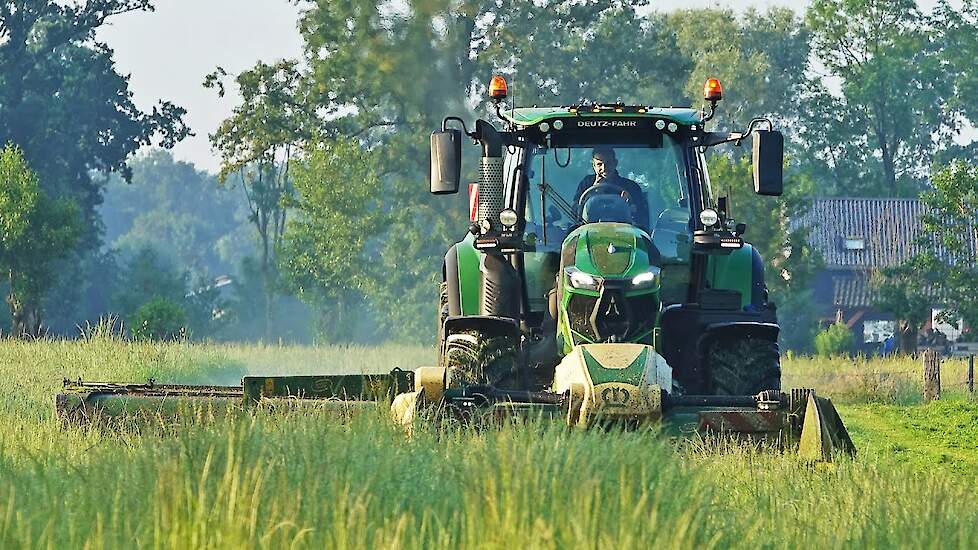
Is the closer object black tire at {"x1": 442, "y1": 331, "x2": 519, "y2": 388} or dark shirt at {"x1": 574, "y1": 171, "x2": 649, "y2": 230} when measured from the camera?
black tire at {"x1": 442, "y1": 331, "x2": 519, "y2": 388}

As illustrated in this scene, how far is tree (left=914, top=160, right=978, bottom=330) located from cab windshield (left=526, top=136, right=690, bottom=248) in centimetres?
2667

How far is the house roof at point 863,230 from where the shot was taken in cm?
6462

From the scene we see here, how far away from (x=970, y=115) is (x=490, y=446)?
67.9m

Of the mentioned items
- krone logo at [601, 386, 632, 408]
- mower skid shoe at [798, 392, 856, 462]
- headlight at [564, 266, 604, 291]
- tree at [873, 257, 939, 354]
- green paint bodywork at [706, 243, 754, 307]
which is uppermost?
tree at [873, 257, 939, 354]

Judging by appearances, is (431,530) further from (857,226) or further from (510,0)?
(857,226)

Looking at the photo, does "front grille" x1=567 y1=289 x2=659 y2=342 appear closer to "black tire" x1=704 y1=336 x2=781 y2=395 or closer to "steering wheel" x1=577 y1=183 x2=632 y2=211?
"black tire" x1=704 y1=336 x2=781 y2=395

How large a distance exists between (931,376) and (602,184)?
47.5ft

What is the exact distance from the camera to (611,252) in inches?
421

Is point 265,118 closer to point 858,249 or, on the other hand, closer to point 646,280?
point 858,249

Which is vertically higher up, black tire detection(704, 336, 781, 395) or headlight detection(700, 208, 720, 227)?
headlight detection(700, 208, 720, 227)

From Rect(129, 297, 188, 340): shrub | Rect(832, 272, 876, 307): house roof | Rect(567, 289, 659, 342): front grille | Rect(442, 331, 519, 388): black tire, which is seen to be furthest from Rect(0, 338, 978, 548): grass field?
Rect(832, 272, 876, 307): house roof

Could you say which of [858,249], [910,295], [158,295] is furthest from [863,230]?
[158,295]

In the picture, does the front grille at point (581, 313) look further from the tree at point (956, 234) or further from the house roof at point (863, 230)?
the house roof at point (863, 230)

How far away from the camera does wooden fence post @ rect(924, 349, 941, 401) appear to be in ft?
81.9
